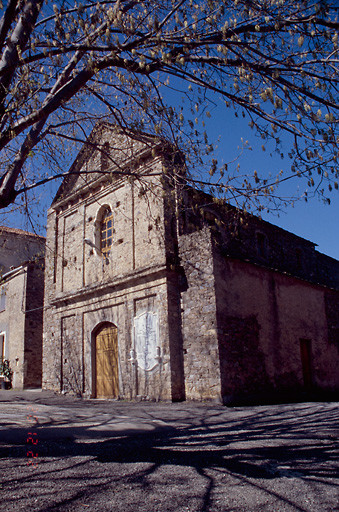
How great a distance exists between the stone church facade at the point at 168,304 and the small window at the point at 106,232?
0.05m

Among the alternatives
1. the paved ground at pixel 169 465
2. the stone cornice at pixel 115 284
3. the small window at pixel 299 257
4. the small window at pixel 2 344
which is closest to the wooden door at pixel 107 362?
the stone cornice at pixel 115 284

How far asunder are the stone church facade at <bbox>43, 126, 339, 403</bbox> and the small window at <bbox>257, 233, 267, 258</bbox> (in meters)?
0.05

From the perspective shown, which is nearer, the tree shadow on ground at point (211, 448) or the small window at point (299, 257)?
the tree shadow on ground at point (211, 448)

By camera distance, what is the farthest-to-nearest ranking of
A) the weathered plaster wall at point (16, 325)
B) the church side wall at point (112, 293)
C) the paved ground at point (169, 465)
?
the weathered plaster wall at point (16, 325) < the church side wall at point (112, 293) < the paved ground at point (169, 465)

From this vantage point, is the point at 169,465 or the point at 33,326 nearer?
the point at 169,465

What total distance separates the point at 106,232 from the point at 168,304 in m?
4.65

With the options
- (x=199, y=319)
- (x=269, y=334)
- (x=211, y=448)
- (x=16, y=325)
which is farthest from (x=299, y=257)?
(x=211, y=448)

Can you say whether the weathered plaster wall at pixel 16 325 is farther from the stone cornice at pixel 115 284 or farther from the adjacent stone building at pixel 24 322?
the stone cornice at pixel 115 284

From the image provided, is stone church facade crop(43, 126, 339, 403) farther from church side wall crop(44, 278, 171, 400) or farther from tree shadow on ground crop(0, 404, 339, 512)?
tree shadow on ground crop(0, 404, 339, 512)

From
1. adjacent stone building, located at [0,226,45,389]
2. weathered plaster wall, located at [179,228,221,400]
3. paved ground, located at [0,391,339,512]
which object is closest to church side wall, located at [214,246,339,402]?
weathered plaster wall, located at [179,228,221,400]

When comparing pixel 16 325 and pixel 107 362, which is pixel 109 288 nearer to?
pixel 107 362

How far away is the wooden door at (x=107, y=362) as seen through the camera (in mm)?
13625

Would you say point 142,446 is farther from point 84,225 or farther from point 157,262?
point 84,225

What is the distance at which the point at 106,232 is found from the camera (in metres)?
15.3
